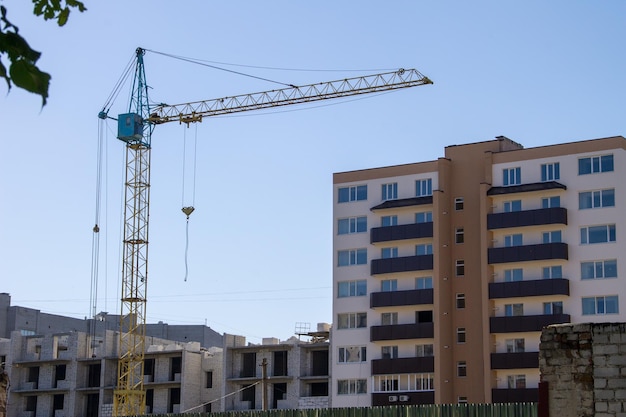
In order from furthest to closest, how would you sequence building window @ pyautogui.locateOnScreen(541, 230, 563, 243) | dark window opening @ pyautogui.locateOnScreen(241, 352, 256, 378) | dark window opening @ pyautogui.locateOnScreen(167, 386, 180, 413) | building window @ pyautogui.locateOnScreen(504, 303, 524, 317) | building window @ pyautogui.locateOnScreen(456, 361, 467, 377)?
dark window opening @ pyautogui.locateOnScreen(167, 386, 180, 413) → dark window opening @ pyautogui.locateOnScreen(241, 352, 256, 378) → building window @ pyautogui.locateOnScreen(456, 361, 467, 377) → building window @ pyautogui.locateOnScreen(541, 230, 563, 243) → building window @ pyautogui.locateOnScreen(504, 303, 524, 317)

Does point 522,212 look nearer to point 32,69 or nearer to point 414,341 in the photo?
point 414,341

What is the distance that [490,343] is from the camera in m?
81.6

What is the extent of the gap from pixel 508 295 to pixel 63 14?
76.7 meters

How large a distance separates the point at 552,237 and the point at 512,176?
584 cm

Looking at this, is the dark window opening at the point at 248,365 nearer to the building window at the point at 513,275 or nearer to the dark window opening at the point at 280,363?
the dark window opening at the point at 280,363

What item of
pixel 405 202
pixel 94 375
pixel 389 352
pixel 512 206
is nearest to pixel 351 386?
pixel 389 352

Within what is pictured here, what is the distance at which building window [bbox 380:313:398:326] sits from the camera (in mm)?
86812

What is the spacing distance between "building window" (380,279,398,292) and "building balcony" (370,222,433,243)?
316cm

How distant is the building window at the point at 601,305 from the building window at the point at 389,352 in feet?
48.8

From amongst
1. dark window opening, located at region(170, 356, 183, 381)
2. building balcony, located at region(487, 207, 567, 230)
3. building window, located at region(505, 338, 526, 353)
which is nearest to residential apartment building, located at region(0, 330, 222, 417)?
dark window opening, located at region(170, 356, 183, 381)

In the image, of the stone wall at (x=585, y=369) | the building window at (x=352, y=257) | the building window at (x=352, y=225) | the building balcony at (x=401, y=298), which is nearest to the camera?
the stone wall at (x=585, y=369)

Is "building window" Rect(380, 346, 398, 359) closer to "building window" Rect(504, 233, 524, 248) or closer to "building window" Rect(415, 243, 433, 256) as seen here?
"building window" Rect(415, 243, 433, 256)

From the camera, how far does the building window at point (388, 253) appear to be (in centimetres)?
8806

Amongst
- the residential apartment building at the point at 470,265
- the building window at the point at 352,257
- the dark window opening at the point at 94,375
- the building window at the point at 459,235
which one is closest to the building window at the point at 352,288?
the residential apartment building at the point at 470,265
